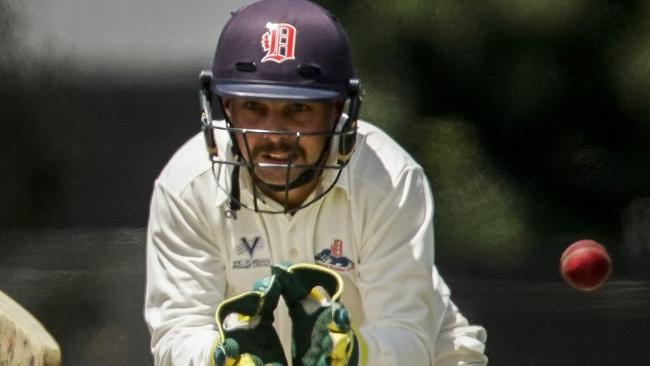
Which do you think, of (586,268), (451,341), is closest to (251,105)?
(451,341)

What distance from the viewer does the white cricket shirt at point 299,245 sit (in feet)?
13.1

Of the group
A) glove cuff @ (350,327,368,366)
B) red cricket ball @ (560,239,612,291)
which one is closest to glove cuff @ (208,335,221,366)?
glove cuff @ (350,327,368,366)

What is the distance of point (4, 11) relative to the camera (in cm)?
600

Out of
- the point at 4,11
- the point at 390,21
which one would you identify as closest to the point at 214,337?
the point at 390,21

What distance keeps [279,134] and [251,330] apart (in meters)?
0.48

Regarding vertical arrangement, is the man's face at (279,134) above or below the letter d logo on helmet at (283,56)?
below

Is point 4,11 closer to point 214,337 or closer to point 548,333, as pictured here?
point 548,333

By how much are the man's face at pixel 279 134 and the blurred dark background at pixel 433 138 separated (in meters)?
1.78

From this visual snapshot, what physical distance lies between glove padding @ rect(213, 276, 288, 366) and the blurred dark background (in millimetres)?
2197

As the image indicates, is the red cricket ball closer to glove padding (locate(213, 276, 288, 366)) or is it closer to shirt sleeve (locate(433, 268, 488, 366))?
shirt sleeve (locate(433, 268, 488, 366))

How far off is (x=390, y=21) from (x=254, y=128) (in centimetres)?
186

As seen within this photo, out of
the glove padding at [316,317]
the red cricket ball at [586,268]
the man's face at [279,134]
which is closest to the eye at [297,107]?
the man's face at [279,134]

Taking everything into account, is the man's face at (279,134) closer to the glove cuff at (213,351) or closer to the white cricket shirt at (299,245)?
the white cricket shirt at (299,245)

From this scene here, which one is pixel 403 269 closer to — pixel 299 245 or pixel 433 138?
pixel 299 245
